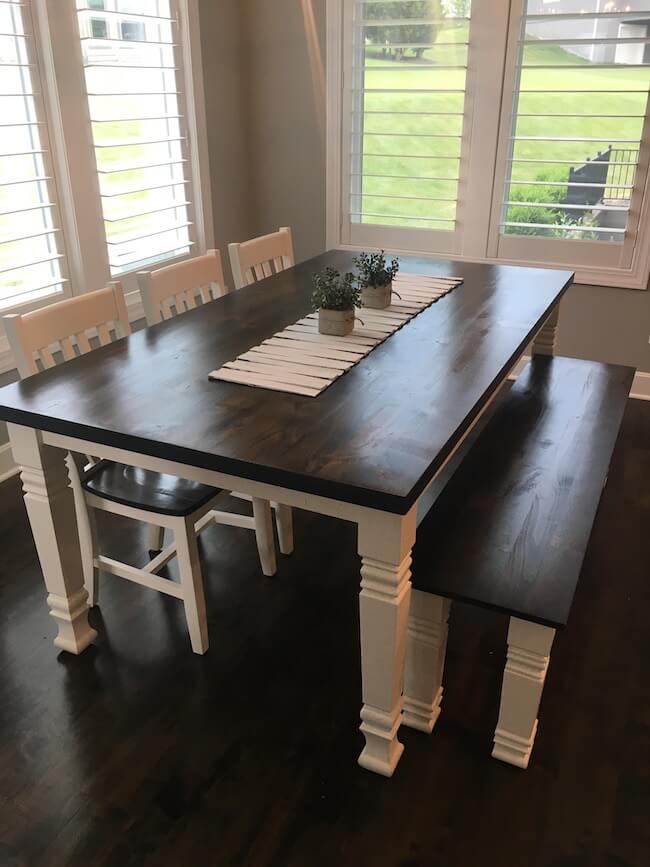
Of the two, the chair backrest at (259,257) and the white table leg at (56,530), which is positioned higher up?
the chair backrest at (259,257)

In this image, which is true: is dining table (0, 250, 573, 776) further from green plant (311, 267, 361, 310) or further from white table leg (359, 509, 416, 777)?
green plant (311, 267, 361, 310)

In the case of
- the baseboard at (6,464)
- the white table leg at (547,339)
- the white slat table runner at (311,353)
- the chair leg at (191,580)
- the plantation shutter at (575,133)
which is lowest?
the baseboard at (6,464)

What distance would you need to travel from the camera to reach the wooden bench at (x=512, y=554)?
1582 mm

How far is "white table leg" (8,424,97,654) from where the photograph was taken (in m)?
1.80

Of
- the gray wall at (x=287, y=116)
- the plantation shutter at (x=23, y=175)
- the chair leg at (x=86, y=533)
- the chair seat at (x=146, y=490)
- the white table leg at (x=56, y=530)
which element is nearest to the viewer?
the white table leg at (x=56, y=530)

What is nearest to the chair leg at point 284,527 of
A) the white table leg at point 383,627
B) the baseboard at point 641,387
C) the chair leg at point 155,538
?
the chair leg at point 155,538

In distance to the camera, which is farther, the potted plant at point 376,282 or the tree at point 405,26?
the tree at point 405,26

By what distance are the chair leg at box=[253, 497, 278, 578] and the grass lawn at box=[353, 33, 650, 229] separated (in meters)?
2.26

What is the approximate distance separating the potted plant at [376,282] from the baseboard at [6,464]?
1640mm

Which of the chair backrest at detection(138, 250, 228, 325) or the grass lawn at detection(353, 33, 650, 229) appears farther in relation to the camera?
the grass lawn at detection(353, 33, 650, 229)

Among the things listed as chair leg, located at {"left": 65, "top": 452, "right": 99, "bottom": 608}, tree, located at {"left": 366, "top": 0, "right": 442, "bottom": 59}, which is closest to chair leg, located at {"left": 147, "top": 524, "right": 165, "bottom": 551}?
chair leg, located at {"left": 65, "top": 452, "right": 99, "bottom": 608}

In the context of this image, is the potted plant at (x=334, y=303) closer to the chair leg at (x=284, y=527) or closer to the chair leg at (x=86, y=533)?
the chair leg at (x=284, y=527)

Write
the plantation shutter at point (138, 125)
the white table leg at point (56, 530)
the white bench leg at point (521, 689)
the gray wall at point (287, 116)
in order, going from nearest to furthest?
1. the white bench leg at point (521, 689)
2. the white table leg at point (56, 530)
3. the plantation shutter at point (138, 125)
4. the gray wall at point (287, 116)

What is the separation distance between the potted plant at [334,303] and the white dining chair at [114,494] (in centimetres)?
58
